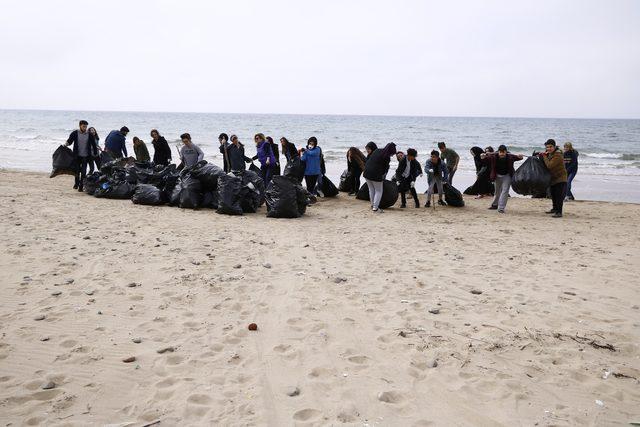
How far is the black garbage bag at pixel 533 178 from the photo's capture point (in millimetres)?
8656

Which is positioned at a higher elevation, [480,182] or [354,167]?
[354,167]

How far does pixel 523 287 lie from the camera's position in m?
4.79

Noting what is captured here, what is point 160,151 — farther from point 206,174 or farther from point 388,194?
point 388,194

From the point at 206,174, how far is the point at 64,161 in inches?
151

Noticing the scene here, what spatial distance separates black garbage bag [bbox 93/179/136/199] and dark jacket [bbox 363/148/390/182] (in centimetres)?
508

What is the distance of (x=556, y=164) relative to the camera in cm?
883

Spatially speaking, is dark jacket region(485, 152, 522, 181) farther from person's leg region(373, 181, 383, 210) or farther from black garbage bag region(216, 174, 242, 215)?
black garbage bag region(216, 174, 242, 215)

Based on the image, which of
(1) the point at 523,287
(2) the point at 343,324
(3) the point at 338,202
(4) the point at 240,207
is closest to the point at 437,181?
(3) the point at 338,202

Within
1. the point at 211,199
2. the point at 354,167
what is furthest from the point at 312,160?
the point at 211,199

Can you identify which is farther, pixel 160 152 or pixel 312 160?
pixel 160 152

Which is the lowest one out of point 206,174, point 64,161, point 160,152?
point 206,174

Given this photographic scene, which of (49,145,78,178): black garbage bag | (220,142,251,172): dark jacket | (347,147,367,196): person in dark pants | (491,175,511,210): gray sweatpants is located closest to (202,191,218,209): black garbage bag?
(220,142,251,172): dark jacket

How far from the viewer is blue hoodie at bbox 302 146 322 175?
1054cm

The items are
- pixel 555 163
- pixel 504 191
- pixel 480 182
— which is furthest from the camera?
pixel 480 182
